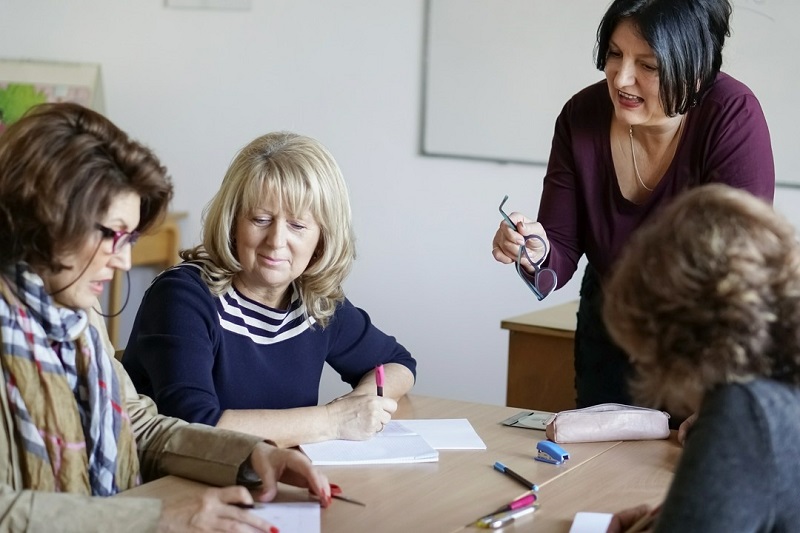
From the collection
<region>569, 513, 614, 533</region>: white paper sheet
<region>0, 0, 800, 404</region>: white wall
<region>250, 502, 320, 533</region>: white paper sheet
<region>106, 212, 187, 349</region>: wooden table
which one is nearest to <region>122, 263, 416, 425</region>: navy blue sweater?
<region>250, 502, 320, 533</region>: white paper sheet

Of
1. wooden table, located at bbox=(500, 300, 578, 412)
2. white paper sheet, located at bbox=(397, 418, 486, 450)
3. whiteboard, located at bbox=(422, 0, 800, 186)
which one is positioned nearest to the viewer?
white paper sheet, located at bbox=(397, 418, 486, 450)

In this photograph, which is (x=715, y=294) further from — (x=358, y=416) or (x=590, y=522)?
(x=358, y=416)

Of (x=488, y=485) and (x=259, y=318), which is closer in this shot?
(x=488, y=485)

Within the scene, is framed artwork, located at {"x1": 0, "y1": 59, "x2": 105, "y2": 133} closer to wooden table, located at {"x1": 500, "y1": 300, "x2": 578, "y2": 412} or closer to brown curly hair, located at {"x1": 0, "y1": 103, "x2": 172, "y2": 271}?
wooden table, located at {"x1": 500, "y1": 300, "x2": 578, "y2": 412}

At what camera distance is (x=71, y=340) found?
1.62m

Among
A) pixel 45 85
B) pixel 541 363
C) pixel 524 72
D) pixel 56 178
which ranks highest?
pixel 524 72

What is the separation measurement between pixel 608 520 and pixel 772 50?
2415 millimetres

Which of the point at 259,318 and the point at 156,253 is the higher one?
the point at 259,318

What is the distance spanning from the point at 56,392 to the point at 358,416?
2.10 feet

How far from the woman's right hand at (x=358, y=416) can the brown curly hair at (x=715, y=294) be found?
0.88 m

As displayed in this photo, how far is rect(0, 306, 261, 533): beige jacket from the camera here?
1.42m

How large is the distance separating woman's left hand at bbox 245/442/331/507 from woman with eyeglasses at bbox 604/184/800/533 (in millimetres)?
604

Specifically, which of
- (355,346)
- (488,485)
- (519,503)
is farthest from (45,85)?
(519,503)

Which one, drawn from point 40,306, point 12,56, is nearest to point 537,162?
point 12,56
